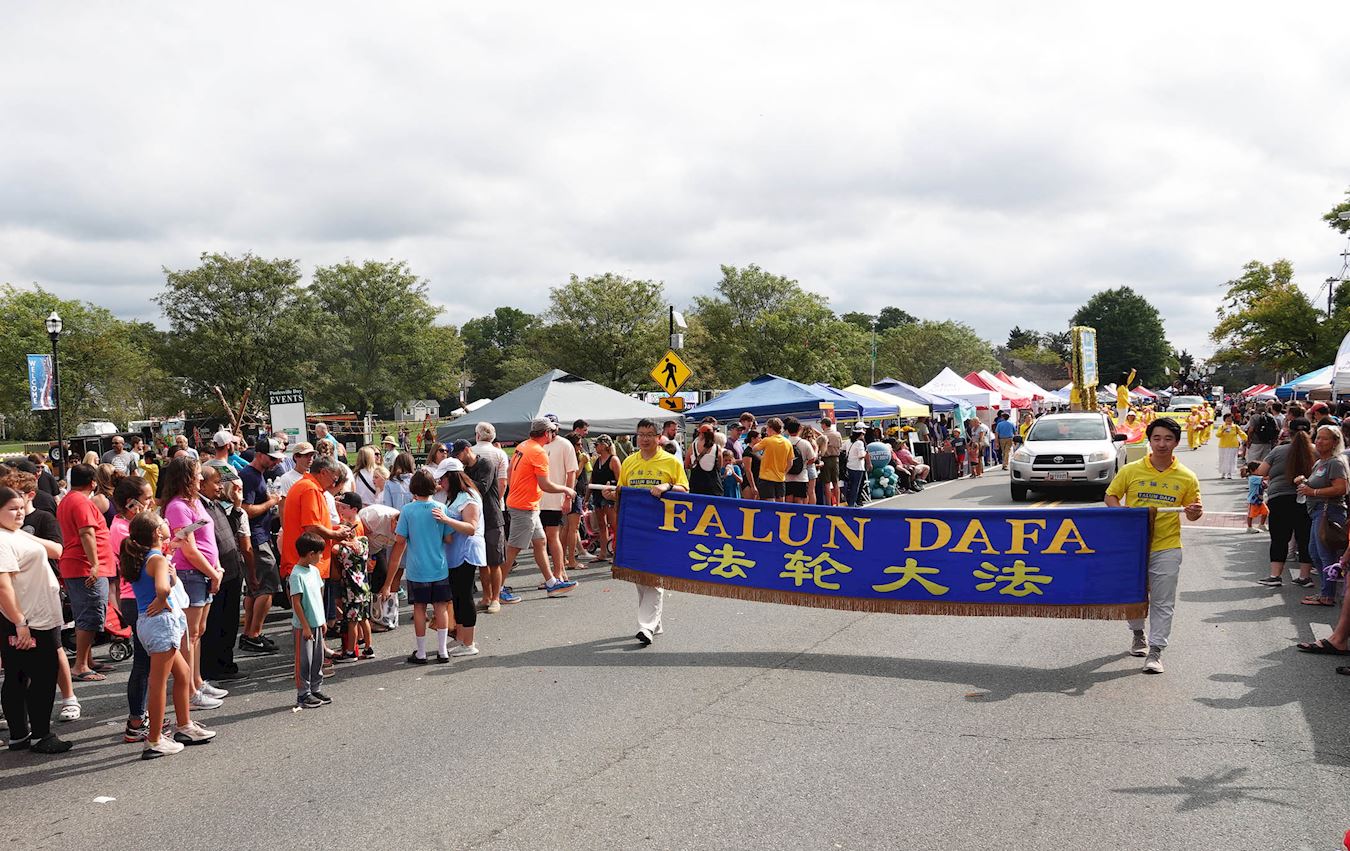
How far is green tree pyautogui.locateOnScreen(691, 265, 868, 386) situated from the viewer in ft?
190

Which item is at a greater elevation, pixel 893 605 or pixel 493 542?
pixel 493 542

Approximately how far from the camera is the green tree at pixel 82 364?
171 feet

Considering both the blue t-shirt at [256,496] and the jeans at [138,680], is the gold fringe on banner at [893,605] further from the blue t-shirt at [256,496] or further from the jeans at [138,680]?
the jeans at [138,680]

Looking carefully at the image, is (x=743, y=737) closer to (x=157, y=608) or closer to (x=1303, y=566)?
(x=157, y=608)

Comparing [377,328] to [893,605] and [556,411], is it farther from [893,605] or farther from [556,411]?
[893,605]

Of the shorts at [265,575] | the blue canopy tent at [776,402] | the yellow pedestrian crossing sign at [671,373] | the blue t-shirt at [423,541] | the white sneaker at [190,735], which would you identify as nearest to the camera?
the white sneaker at [190,735]

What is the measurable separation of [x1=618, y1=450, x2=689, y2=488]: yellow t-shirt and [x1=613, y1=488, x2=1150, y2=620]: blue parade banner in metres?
0.20

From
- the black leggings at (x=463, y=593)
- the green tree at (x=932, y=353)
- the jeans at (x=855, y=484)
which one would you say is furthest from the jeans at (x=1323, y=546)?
the green tree at (x=932, y=353)

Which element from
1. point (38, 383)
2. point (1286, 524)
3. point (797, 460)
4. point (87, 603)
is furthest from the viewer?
point (38, 383)

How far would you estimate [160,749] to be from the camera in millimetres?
5703

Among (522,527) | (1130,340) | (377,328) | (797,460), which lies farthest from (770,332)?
(1130,340)

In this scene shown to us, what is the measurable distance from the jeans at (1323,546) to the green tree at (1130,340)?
114905mm

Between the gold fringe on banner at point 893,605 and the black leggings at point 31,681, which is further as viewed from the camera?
the gold fringe on banner at point 893,605

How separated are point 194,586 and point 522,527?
4281mm
